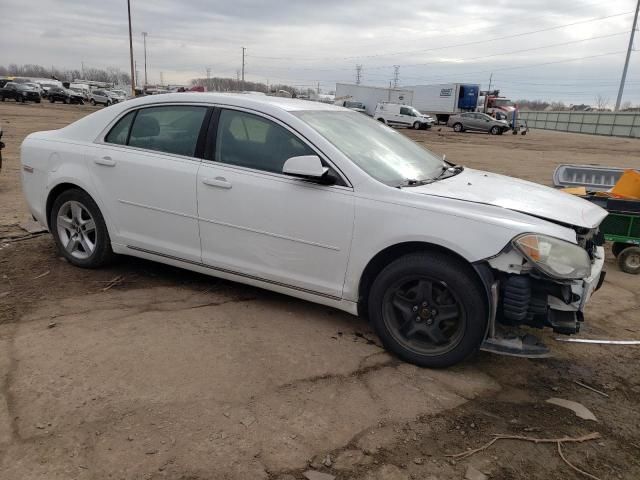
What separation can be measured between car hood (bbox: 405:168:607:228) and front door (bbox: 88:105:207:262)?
5.75 ft

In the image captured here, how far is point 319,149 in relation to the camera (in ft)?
11.5

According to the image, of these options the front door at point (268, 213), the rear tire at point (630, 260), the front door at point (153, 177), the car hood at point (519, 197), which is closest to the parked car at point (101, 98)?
the front door at point (153, 177)

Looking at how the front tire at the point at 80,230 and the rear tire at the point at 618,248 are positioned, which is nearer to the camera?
the front tire at the point at 80,230

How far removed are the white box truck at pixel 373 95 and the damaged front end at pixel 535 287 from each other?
4411 cm

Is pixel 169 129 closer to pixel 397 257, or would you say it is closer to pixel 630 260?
pixel 397 257

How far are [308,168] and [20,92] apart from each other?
45952mm

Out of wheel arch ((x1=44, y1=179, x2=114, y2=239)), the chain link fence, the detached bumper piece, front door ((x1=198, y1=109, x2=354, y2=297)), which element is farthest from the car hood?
the chain link fence

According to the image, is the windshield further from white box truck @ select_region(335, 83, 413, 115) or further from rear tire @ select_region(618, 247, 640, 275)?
white box truck @ select_region(335, 83, 413, 115)

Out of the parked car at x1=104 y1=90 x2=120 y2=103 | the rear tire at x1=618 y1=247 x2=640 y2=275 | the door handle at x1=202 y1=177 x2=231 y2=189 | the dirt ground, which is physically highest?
the door handle at x1=202 y1=177 x2=231 y2=189

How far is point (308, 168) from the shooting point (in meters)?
3.34

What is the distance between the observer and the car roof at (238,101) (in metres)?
3.84

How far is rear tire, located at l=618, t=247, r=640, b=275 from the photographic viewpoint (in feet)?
18.3

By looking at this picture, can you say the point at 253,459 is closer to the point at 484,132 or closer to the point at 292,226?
the point at 292,226

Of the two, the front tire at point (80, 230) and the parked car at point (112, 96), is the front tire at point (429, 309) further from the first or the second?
the parked car at point (112, 96)
